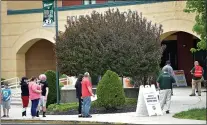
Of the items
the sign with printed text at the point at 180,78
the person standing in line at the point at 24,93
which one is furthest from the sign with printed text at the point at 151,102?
the sign with printed text at the point at 180,78

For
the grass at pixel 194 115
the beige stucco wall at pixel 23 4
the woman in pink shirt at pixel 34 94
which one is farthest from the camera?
the beige stucco wall at pixel 23 4

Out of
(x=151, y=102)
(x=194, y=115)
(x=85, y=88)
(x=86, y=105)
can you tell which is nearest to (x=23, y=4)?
(x=85, y=88)

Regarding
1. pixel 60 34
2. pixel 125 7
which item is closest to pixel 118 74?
pixel 60 34

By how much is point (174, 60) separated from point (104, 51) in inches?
592

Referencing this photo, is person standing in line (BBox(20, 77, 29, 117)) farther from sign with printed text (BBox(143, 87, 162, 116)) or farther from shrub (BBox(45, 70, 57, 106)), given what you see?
sign with printed text (BBox(143, 87, 162, 116))

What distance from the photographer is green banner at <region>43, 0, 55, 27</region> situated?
22.1m

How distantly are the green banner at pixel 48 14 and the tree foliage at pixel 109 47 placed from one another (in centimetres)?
94

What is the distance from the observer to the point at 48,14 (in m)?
22.2

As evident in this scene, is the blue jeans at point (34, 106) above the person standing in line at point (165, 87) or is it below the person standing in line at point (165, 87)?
below

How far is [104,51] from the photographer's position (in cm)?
2045

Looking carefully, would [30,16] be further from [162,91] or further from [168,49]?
[162,91]

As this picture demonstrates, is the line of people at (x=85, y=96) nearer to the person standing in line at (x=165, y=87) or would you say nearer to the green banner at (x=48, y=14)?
the person standing in line at (x=165, y=87)

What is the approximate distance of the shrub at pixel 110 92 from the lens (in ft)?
62.7

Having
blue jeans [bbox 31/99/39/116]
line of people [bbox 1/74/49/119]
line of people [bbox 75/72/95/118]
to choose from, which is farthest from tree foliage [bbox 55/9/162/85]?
blue jeans [bbox 31/99/39/116]
